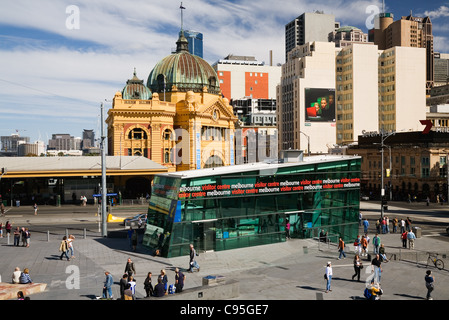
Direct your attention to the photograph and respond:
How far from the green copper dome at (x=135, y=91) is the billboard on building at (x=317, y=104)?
57.1 meters

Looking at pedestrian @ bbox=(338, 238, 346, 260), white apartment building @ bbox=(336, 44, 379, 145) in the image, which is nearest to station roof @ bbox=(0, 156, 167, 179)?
pedestrian @ bbox=(338, 238, 346, 260)

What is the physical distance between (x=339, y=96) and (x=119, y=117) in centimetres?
7556

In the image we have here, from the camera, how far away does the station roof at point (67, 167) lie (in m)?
53.2

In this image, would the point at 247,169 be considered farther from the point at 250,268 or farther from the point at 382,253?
the point at 382,253

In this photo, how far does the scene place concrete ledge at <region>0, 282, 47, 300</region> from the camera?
18.1 metres

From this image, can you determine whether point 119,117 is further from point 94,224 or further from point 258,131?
point 258,131

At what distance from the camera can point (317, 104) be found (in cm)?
12206

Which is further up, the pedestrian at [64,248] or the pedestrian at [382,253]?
the pedestrian at [64,248]

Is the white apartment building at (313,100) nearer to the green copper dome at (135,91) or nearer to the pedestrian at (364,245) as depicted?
the green copper dome at (135,91)

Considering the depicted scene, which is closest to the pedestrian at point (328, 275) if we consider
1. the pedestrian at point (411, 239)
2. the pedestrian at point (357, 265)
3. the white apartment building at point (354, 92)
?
the pedestrian at point (357, 265)

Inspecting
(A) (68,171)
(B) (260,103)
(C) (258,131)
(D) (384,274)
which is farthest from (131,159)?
(B) (260,103)

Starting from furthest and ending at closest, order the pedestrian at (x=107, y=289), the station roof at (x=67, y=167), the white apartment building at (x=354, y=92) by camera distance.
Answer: the white apartment building at (x=354, y=92) → the station roof at (x=67, y=167) → the pedestrian at (x=107, y=289)

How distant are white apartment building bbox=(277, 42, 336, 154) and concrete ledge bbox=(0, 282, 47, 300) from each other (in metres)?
104

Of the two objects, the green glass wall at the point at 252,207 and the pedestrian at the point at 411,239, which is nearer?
the green glass wall at the point at 252,207
